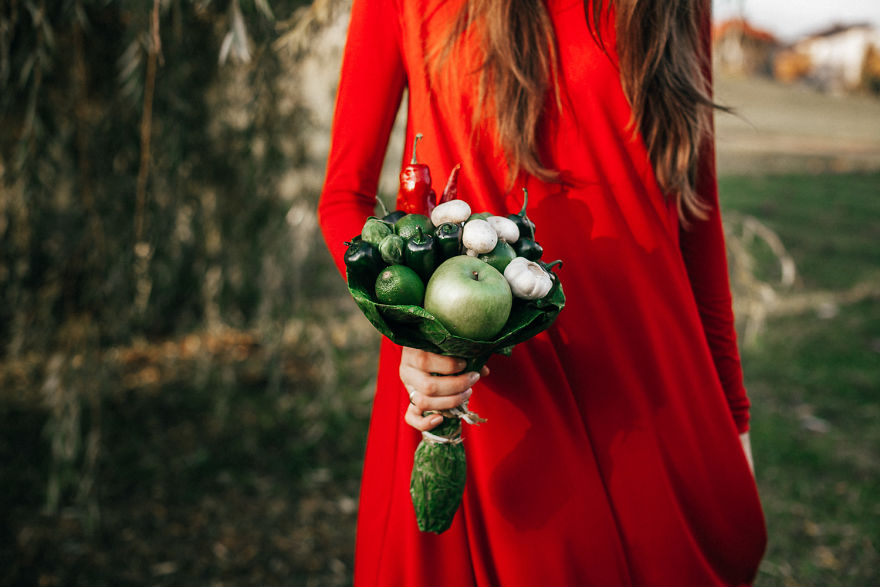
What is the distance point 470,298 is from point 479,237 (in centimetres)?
10

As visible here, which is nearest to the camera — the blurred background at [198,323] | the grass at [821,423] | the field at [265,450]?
the blurred background at [198,323]

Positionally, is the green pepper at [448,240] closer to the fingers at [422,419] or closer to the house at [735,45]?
the fingers at [422,419]

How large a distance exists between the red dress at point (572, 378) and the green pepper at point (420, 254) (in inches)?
9.0

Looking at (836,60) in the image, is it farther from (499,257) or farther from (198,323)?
(499,257)

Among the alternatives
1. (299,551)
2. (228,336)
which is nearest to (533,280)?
(299,551)

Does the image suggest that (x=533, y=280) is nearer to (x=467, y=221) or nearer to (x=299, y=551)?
(x=467, y=221)

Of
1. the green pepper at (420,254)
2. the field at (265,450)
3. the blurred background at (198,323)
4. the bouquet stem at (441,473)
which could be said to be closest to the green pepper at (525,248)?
the green pepper at (420,254)

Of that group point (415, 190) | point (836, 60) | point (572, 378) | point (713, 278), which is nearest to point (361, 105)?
point (415, 190)

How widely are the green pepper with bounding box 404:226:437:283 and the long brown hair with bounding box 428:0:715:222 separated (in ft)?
0.94

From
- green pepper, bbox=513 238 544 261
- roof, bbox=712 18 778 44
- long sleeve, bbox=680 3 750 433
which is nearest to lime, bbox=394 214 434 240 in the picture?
green pepper, bbox=513 238 544 261

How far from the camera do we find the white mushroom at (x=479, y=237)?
0.87 meters

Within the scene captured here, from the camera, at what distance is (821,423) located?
3881mm

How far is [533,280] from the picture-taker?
869mm

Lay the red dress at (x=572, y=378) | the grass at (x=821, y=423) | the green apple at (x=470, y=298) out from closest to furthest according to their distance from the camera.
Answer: the green apple at (x=470, y=298) → the red dress at (x=572, y=378) → the grass at (x=821, y=423)
